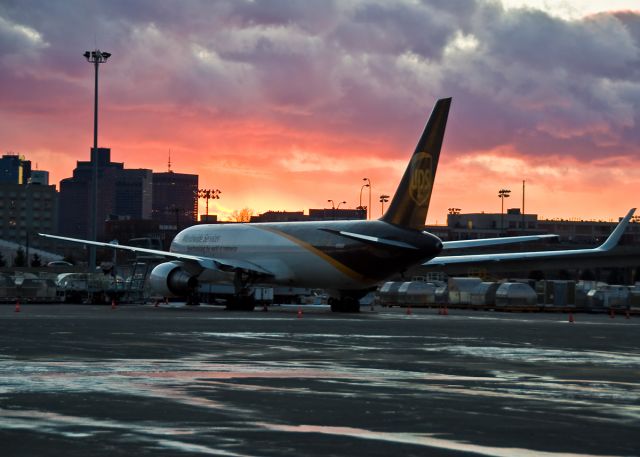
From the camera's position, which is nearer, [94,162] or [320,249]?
[320,249]

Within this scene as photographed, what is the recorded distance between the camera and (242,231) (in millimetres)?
70875

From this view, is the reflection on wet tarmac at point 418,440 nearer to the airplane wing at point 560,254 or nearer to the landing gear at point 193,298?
the airplane wing at point 560,254

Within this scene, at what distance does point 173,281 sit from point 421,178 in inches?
732

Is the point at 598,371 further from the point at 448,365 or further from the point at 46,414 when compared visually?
the point at 46,414

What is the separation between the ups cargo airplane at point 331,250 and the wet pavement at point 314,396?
24.8m

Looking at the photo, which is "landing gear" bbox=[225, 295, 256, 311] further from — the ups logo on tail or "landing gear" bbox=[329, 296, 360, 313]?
the ups logo on tail

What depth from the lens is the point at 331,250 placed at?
63.4 metres

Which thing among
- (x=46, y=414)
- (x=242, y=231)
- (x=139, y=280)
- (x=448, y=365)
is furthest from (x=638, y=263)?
(x=46, y=414)

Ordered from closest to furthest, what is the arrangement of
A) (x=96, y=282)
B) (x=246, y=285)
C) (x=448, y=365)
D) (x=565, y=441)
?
(x=565, y=441), (x=448, y=365), (x=246, y=285), (x=96, y=282)

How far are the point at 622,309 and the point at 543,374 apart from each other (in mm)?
52003

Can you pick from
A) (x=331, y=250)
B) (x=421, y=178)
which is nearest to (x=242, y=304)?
(x=331, y=250)

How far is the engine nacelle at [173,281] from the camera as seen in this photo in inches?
2817

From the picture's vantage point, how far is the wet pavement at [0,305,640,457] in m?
13.1

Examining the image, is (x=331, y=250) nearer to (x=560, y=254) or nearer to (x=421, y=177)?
(x=421, y=177)
